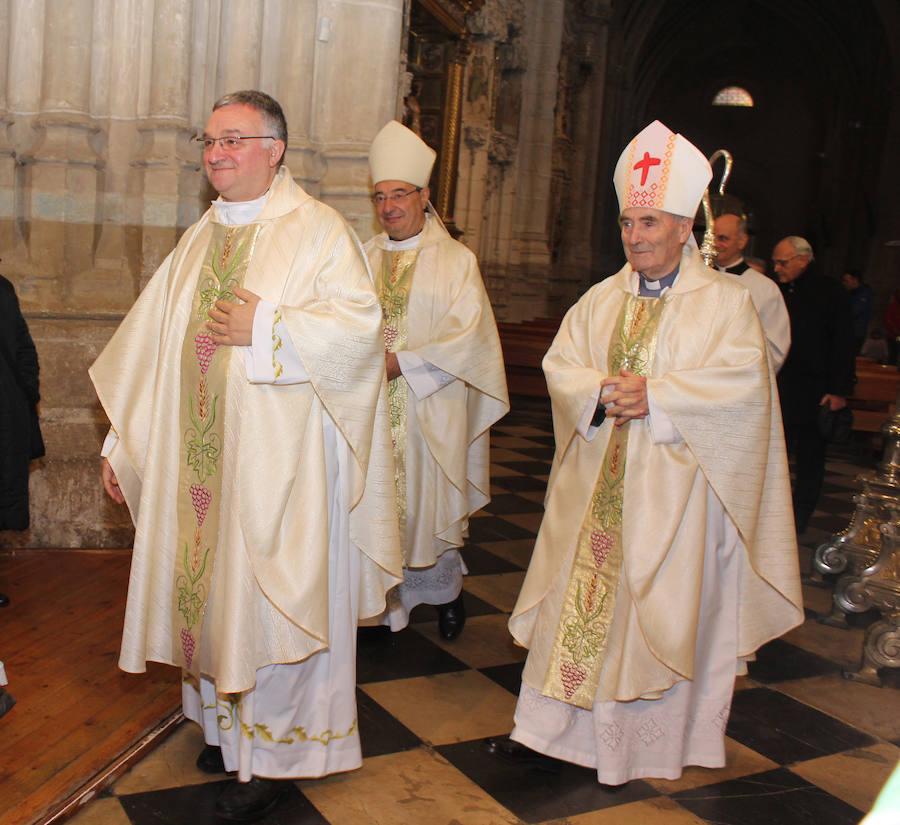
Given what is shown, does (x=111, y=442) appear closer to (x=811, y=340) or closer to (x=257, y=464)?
(x=257, y=464)

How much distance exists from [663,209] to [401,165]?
4.41 feet

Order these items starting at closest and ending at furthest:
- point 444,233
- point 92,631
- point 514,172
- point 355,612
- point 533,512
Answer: point 355,612 < point 92,631 < point 444,233 < point 533,512 < point 514,172

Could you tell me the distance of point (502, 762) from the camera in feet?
9.91

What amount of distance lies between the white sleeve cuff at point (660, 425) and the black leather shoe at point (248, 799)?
4.56 feet

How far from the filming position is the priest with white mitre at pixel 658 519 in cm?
282

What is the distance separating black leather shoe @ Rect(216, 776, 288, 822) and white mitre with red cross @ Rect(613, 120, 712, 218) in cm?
187

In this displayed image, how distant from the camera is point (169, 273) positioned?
2.89 metres

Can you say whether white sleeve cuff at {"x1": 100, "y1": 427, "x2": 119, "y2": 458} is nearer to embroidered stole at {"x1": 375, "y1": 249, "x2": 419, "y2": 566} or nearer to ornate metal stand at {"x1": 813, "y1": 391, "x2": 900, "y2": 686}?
embroidered stole at {"x1": 375, "y1": 249, "x2": 419, "y2": 566}

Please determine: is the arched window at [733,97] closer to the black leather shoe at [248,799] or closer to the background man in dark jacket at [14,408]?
the background man in dark jacket at [14,408]

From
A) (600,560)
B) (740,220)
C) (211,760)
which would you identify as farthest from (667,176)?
(211,760)

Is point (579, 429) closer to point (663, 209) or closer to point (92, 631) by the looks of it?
point (663, 209)

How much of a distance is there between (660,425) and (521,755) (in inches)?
41.5

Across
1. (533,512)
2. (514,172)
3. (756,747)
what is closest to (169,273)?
(756,747)

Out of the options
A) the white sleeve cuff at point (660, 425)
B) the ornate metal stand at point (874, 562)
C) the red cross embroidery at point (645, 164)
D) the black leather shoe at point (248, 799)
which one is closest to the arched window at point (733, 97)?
the ornate metal stand at point (874, 562)
